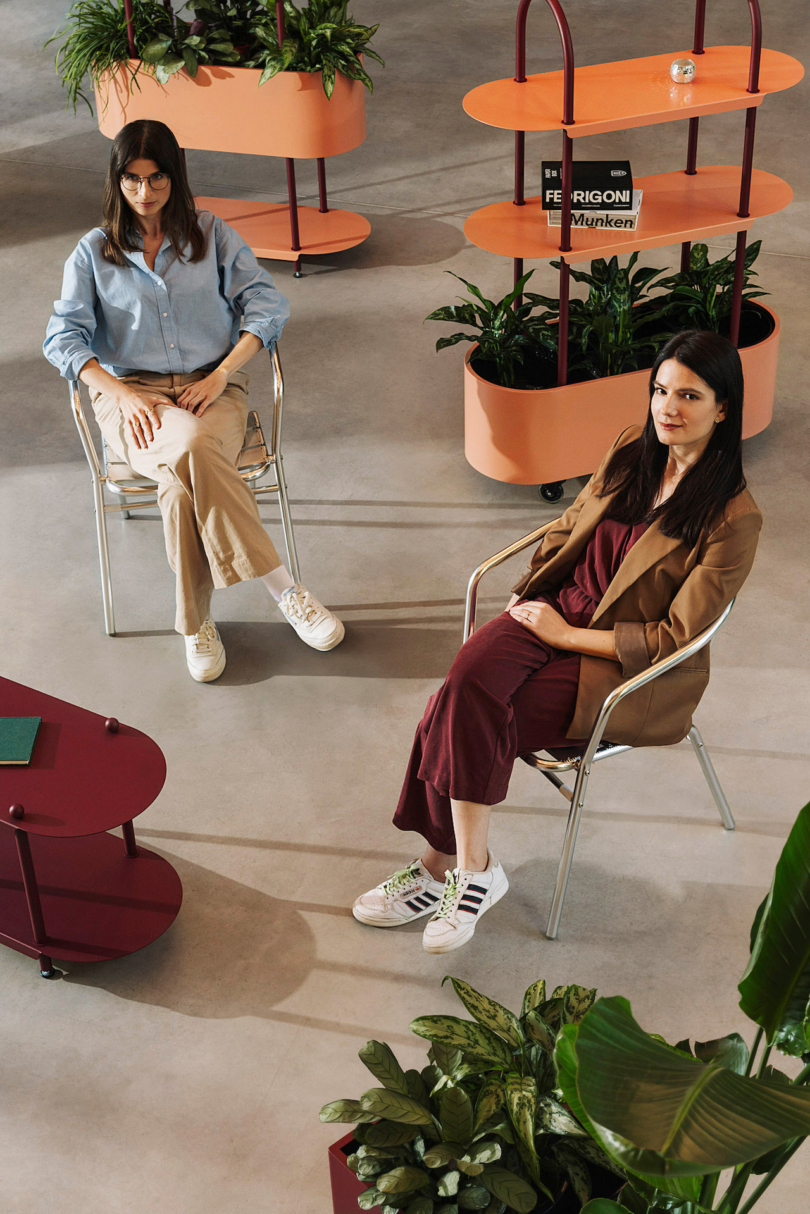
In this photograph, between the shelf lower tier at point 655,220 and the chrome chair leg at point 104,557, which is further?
the shelf lower tier at point 655,220

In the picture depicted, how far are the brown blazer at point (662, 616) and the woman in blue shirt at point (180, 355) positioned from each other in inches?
42.4

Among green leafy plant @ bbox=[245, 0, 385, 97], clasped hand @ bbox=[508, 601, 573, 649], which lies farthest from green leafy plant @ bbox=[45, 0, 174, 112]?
clasped hand @ bbox=[508, 601, 573, 649]

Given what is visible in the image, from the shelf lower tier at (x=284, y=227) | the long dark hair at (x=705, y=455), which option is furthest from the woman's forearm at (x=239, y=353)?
the shelf lower tier at (x=284, y=227)

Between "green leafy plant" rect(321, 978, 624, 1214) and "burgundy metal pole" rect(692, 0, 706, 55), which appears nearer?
"green leafy plant" rect(321, 978, 624, 1214)

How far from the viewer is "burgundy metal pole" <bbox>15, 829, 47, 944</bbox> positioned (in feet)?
8.05

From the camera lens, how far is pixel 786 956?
1439 mm

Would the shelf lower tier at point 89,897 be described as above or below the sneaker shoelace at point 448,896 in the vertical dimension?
below

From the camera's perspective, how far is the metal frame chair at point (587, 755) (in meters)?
2.45

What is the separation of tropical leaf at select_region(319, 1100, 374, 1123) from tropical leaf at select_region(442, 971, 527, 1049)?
24 cm

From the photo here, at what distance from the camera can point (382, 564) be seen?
382 cm

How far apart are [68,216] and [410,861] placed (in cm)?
411

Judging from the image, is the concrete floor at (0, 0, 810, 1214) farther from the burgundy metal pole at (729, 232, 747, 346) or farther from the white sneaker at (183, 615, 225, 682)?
the burgundy metal pole at (729, 232, 747, 346)

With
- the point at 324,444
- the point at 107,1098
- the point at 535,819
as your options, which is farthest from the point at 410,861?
the point at 324,444

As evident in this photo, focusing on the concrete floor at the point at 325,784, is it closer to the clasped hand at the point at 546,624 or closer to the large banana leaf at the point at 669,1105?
the clasped hand at the point at 546,624
